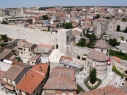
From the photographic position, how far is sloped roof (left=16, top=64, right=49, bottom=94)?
67.7ft

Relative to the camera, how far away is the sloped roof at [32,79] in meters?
20.6

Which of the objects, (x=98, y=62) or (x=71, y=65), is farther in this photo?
(x=71, y=65)

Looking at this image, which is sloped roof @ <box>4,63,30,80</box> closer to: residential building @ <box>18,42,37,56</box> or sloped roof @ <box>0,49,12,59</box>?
sloped roof @ <box>0,49,12,59</box>

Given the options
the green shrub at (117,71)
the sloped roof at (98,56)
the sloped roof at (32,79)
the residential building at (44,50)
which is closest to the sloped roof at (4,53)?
the residential building at (44,50)

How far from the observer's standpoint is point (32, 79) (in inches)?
863

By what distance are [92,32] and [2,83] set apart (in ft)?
95.0

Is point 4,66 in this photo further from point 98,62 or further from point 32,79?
point 98,62

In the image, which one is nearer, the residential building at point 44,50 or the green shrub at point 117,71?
the green shrub at point 117,71

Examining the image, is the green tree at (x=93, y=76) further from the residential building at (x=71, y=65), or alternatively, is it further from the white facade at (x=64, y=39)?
the white facade at (x=64, y=39)

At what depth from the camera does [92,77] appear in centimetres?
2116

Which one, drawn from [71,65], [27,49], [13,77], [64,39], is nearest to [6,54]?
[27,49]

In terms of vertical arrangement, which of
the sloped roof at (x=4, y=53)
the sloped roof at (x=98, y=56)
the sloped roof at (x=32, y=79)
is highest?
the sloped roof at (x=98, y=56)

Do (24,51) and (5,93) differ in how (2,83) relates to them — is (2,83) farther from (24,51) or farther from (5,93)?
(24,51)

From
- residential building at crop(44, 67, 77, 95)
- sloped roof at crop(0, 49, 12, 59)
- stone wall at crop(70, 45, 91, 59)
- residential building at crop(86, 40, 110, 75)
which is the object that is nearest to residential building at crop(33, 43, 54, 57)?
stone wall at crop(70, 45, 91, 59)
